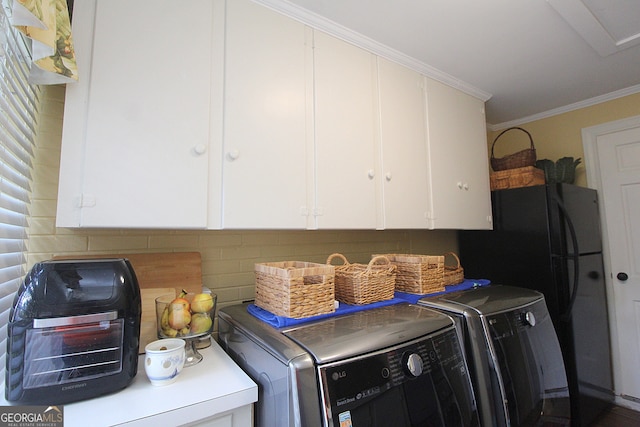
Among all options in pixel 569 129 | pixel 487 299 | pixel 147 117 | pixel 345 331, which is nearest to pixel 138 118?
pixel 147 117

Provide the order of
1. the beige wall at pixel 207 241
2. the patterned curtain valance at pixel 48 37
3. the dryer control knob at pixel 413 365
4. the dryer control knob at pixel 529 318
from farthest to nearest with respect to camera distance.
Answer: the dryer control knob at pixel 529 318 → the beige wall at pixel 207 241 → the dryer control knob at pixel 413 365 → the patterned curtain valance at pixel 48 37

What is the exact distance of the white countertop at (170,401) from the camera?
71cm

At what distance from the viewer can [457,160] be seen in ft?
6.61

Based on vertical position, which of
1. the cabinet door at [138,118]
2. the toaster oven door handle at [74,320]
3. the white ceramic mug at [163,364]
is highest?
the cabinet door at [138,118]

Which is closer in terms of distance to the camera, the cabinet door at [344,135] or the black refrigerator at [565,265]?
the cabinet door at [344,135]

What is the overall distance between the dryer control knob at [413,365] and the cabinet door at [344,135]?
65 cm

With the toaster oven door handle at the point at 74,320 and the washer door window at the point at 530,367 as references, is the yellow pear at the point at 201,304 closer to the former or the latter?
the toaster oven door handle at the point at 74,320

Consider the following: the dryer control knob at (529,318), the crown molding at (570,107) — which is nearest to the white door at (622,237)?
the crown molding at (570,107)

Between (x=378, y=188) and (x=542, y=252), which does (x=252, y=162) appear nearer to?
(x=378, y=188)

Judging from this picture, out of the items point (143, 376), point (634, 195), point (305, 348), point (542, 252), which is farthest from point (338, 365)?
point (634, 195)

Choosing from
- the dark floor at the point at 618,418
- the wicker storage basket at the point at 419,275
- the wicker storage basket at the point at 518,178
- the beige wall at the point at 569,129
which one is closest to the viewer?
the wicker storage basket at the point at 419,275

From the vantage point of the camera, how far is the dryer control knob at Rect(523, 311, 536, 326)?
1.41m

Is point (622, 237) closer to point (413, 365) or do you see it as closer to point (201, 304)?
point (413, 365)

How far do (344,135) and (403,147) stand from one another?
0.44m
